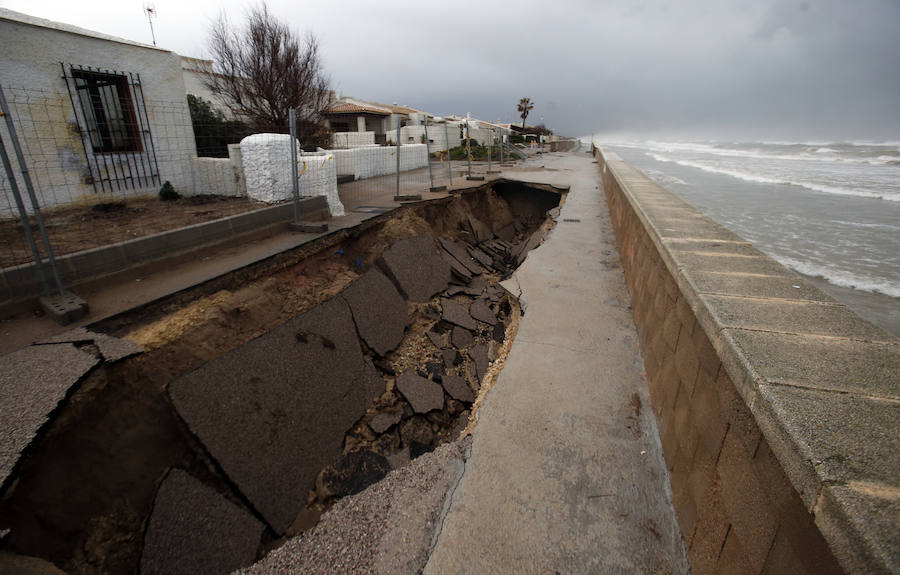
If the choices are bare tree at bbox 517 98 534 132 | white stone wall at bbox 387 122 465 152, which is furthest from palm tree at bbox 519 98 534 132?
white stone wall at bbox 387 122 465 152

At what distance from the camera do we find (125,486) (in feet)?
9.07

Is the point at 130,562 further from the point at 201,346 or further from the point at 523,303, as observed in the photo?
the point at 523,303

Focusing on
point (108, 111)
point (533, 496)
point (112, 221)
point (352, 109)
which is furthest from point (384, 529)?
point (352, 109)

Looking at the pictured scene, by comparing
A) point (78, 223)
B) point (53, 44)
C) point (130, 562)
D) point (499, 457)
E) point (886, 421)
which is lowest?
point (130, 562)

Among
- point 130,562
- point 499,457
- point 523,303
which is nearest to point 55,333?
point 130,562

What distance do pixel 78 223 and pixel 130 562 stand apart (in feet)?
17.8

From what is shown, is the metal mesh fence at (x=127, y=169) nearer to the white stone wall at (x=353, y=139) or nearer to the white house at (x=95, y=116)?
the white house at (x=95, y=116)

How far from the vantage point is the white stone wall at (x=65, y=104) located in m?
6.30

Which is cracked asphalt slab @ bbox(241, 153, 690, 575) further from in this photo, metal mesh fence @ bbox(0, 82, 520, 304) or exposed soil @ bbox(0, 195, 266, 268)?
metal mesh fence @ bbox(0, 82, 520, 304)

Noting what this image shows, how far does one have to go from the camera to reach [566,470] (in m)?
2.22

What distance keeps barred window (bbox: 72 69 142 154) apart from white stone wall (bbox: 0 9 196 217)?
200 mm

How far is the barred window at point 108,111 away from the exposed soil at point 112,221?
1170 mm

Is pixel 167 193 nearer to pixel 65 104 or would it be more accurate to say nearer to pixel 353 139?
pixel 65 104

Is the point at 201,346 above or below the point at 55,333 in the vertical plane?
below
